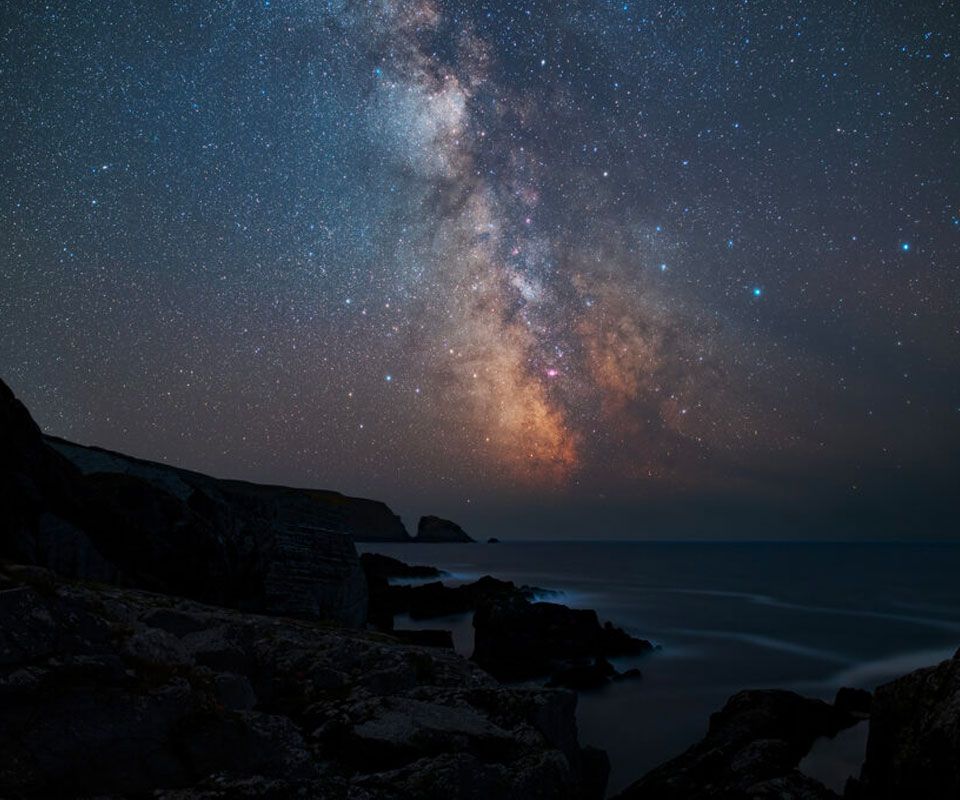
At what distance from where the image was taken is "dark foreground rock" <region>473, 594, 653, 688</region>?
26.0 meters

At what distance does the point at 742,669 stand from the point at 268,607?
80.7 feet

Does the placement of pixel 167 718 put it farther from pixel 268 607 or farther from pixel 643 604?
pixel 643 604

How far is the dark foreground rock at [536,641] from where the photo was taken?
85.1 feet

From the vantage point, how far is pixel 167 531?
17.2 m

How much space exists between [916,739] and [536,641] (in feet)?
75.7

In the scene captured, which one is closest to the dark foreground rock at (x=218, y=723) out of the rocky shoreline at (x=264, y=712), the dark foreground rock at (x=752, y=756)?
the rocky shoreline at (x=264, y=712)

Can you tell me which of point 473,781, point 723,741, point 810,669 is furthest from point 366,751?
point 810,669

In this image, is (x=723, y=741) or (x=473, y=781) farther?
(x=723, y=741)

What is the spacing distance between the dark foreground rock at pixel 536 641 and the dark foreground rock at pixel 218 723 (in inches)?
801

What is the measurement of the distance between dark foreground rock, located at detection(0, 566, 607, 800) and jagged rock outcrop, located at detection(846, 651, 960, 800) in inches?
146

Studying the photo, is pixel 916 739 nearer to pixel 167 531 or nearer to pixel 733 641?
pixel 167 531

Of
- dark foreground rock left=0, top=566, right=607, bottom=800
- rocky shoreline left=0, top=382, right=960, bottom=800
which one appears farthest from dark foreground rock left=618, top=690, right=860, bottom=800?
dark foreground rock left=0, top=566, right=607, bottom=800

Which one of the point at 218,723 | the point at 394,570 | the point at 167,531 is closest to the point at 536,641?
the point at 167,531

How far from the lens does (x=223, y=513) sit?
65.0 ft
